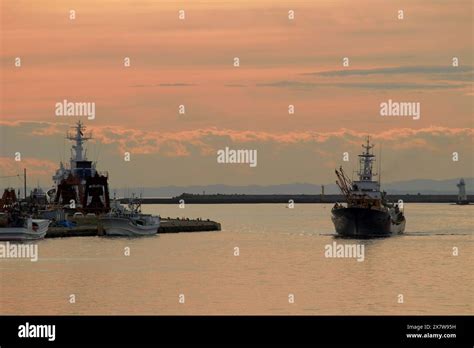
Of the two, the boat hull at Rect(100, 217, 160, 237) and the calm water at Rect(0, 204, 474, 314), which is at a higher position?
the boat hull at Rect(100, 217, 160, 237)

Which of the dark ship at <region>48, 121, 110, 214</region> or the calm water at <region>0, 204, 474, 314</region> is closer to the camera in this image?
the calm water at <region>0, 204, 474, 314</region>

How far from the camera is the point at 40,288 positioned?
82375 millimetres

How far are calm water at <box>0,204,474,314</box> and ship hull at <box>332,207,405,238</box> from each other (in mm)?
10235

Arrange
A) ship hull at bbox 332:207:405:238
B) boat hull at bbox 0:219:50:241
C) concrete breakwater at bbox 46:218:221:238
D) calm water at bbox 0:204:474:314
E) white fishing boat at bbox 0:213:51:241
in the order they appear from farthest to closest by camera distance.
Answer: concrete breakwater at bbox 46:218:221:238
ship hull at bbox 332:207:405:238
white fishing boat at bbox 0:213:51:241
boat hull at bbox 0:219:50:241
calm water at bbox 0:204:474:314

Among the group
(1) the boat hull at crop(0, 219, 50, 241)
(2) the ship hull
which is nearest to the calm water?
(1) the boat hull at crop(0, 219, 50, 241)

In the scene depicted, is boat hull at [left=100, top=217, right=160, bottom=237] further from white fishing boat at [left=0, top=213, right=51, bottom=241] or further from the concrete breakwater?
white fishing boat at [left=0, top=213, right=51, bottom=241]

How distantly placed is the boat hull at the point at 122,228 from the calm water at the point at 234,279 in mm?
13023

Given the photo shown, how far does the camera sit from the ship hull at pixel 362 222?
15162 centimetres

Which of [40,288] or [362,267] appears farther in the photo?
[362,267]

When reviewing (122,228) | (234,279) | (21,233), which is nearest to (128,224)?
(122,228)

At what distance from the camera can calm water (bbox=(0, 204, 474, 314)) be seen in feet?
234

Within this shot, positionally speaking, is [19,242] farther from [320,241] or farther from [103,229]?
[320,241]
